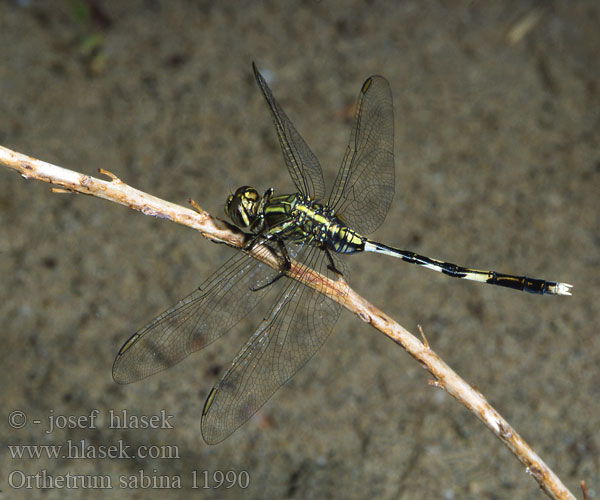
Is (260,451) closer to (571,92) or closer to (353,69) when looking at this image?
(353,69)

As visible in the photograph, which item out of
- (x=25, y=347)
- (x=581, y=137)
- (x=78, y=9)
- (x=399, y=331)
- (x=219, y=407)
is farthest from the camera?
(x=78, y=9)

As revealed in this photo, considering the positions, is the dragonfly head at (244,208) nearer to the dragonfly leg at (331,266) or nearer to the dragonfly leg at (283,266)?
the dragonfly leg at (283,266)

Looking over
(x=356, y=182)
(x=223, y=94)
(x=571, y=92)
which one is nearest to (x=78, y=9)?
(x=223, y=94)

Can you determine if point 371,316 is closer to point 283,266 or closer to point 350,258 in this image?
point 283,266

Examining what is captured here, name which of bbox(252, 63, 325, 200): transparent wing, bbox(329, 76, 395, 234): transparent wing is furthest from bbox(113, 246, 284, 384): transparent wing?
bbox(329, 76, 395, 234): transparent wing

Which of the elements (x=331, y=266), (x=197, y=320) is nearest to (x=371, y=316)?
(x=331, y=266)

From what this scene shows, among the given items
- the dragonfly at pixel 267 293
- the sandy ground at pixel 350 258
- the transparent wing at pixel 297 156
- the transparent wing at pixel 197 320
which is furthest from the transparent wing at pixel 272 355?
the sandy ground at pixel 350 258
